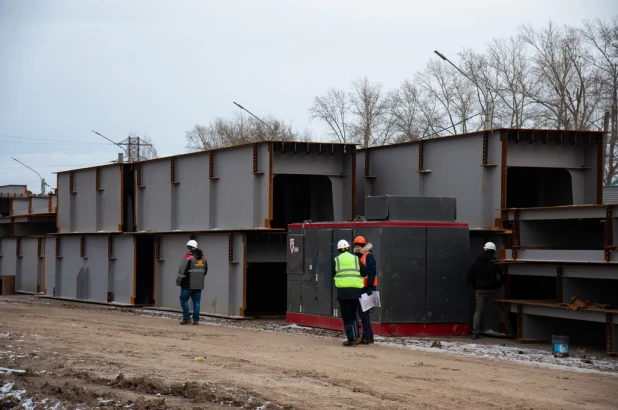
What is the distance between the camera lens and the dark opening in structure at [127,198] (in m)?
28.2

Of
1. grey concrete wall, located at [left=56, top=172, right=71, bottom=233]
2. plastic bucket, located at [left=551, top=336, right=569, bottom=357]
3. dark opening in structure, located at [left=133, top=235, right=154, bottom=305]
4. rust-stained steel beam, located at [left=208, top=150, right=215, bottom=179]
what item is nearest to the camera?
plastic bucket, located at [left=551, top=336, right=569, bottom=357]

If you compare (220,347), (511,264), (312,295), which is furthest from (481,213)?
(220,347)

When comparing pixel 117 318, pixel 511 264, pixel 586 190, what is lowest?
pixel 117 318

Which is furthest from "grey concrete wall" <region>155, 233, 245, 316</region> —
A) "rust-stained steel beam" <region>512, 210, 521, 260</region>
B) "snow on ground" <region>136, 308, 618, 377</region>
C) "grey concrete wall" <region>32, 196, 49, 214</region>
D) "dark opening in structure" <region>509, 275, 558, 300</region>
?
"grey concrete wall" <region>32, 196, 49, 214</region>

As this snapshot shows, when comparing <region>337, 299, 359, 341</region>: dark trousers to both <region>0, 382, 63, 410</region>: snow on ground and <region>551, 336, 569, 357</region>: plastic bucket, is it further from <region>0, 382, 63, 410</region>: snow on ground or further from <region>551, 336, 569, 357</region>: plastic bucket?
<region>0, 382, 63, 410</region>: snow on ground

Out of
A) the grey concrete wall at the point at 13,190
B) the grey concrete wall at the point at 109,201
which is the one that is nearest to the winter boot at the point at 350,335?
the grey concrete wall at the point at 109,201

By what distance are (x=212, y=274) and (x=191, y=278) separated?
2620 millimetres

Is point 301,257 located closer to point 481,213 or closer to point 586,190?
point 481,213

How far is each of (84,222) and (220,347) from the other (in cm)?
1577

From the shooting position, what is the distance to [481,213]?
19266 mm

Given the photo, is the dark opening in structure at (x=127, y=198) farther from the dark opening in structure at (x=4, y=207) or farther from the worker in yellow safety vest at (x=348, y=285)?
the dark opening in structure at (x=4, y=207)

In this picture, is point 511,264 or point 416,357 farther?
point 511,264

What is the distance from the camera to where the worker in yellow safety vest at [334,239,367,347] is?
16141mm

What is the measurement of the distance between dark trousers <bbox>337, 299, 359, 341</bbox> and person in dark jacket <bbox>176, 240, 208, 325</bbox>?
18.4 feet
